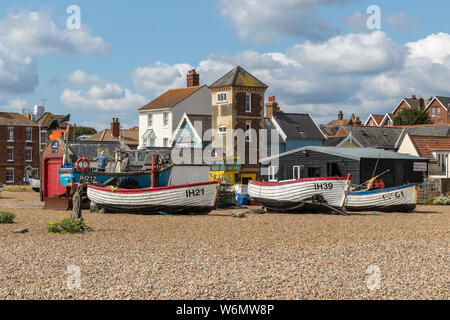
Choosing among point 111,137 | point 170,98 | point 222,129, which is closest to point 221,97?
point 222,129

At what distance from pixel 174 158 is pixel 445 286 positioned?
3586 cm

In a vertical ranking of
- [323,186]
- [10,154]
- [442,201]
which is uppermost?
[10,154]

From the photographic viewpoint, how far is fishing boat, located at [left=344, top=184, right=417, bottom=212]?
2945 cm

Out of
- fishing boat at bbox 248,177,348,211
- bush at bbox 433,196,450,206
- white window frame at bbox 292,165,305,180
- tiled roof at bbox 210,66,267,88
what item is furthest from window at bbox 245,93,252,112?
fishing boat at bbox 248,177,348,211

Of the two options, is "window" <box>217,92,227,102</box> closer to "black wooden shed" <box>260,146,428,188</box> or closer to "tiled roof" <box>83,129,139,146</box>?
"black wooden shed" <box>260,146,428,188</box>

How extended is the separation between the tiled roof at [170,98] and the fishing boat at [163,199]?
4197 centimetres

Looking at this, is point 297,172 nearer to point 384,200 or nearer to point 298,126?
point 384,200

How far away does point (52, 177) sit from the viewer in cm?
3550

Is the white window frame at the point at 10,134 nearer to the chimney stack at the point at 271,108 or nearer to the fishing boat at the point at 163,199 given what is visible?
the chimney stack at the point at 271,108

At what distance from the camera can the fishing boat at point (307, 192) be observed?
27672mm

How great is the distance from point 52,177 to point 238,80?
2533cm
